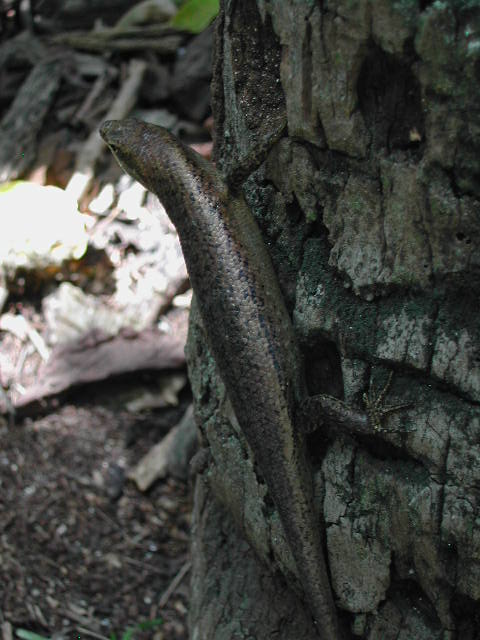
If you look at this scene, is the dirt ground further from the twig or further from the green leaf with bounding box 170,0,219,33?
the green leaf with bounding box 170,0,219,33

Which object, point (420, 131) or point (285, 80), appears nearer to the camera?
point (420, 131)

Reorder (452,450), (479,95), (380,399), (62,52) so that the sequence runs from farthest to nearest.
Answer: (62,52) → (380,399) → (452,450) → (479,95)

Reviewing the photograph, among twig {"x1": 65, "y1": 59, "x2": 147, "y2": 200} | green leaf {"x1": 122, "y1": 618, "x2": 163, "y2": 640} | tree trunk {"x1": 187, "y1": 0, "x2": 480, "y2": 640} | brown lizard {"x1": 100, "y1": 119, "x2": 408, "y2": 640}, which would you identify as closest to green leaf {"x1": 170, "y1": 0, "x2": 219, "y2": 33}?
twig {"x1": 65, "y1": 59, "x2": 147, "y2": 200}

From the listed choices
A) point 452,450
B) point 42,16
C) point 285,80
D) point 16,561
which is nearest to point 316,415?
point 452,450

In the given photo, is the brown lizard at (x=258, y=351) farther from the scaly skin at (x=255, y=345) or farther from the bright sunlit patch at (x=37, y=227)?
the bright sunlit patch at (x=37, y=227)

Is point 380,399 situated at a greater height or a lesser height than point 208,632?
greater

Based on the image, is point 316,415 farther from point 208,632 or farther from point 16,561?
point 16,561

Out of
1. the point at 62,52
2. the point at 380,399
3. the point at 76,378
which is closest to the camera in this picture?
the point at 380,399

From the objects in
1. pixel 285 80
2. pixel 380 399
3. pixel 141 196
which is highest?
pixel 285 80


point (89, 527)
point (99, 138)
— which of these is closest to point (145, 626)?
point (89, 527)
